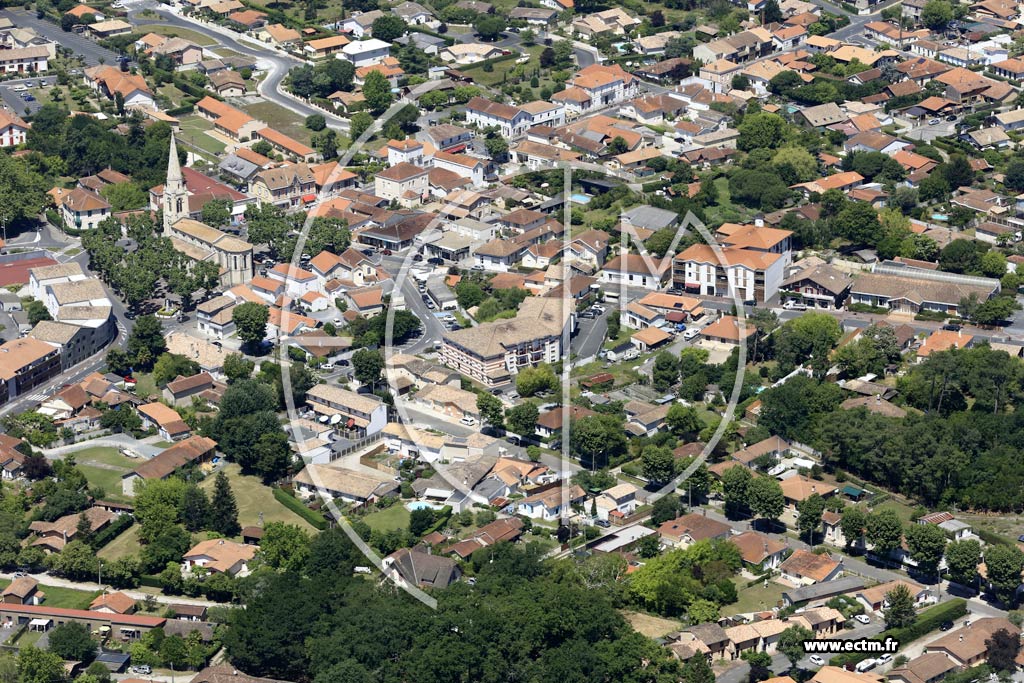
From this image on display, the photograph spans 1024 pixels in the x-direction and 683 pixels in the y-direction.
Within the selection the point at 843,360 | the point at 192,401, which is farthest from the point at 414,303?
the point at 843,360

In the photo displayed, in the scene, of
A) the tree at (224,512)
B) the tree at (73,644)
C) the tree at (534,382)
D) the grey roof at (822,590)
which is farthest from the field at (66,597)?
the grey roof at (822,590)

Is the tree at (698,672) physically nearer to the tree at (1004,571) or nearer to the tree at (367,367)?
the tree at (1004,571)

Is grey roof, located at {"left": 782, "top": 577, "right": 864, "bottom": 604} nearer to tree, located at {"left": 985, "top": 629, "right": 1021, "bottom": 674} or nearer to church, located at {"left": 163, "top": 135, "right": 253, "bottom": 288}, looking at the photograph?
tree, located at {"left": 985, "top": 629, "right": 1021, "bottom": 674}

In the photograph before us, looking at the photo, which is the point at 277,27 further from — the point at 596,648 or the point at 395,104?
the point at 596,648

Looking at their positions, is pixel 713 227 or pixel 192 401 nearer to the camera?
pixel 192 401

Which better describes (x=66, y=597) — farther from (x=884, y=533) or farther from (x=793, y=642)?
(x=884, y=533)

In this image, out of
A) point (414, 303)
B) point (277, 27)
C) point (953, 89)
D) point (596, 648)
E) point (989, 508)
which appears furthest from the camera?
point (277, 27)
